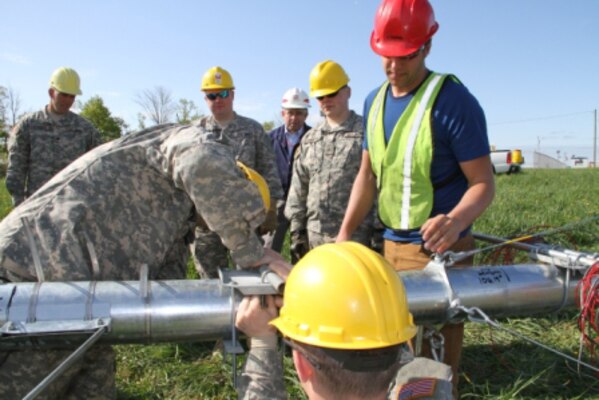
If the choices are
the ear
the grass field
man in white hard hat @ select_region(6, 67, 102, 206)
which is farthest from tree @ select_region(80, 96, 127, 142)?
the ear

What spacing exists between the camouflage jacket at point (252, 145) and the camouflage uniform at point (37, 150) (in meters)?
1.96

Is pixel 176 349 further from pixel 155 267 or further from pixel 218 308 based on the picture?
pixel 218 308

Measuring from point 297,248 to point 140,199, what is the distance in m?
2.64

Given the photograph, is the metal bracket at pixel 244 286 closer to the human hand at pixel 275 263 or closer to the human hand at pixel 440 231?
the human hand at pixel 275 263

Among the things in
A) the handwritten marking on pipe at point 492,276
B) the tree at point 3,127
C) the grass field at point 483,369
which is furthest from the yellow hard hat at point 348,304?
the tree at point 3,127

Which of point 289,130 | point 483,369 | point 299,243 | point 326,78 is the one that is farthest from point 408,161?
point 289,130

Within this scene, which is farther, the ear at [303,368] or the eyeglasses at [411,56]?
the eyeglasses at [411,56]

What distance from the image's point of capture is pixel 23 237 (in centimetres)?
215

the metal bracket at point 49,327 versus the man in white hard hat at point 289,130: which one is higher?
the man in white hard hat at point 289,130

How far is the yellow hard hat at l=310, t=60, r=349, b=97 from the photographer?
4508mm

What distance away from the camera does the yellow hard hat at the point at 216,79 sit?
5.02 m

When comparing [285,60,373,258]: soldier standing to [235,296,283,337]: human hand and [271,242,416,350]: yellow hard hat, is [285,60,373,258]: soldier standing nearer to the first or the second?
[235,296,283,337]: human hand

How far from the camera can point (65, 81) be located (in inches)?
230

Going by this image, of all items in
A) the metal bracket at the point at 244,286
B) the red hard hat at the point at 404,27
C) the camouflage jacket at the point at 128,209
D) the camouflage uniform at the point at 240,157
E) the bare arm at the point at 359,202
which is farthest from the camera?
the camouflage uniform at the point at 240,157
